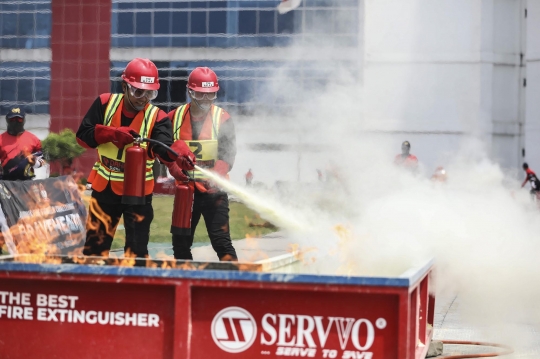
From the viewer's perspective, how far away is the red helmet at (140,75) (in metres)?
5.93

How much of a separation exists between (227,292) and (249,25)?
28397mm

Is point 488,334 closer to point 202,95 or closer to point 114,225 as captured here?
point 202,95

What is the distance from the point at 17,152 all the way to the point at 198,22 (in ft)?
92.0

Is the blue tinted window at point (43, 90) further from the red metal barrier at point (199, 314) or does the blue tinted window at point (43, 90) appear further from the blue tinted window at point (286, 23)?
the red metal barrier at point (199, 314)

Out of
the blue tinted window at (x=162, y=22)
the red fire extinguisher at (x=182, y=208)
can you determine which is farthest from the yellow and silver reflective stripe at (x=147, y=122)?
the blue tinted window at (x=162, y=22)

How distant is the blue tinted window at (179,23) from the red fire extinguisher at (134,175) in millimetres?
32314

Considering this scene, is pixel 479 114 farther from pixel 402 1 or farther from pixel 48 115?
pixel 48 115

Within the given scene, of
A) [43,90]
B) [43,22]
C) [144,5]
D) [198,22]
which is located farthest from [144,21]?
[43,90]

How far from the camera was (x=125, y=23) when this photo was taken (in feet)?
132

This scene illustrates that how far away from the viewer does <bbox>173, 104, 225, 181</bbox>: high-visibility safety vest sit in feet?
21.9

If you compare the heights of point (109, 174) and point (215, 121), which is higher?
point (215, 121)

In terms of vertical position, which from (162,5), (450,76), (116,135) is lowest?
(116,135)

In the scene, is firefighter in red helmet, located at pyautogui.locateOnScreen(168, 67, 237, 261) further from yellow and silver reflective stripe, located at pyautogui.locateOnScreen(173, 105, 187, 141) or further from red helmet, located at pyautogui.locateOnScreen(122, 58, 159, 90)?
red helmet, located at pyautogui.locateOnScreen(122, 58, 159, 90)

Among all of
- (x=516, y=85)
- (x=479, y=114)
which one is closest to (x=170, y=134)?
(x=479, y=114)
